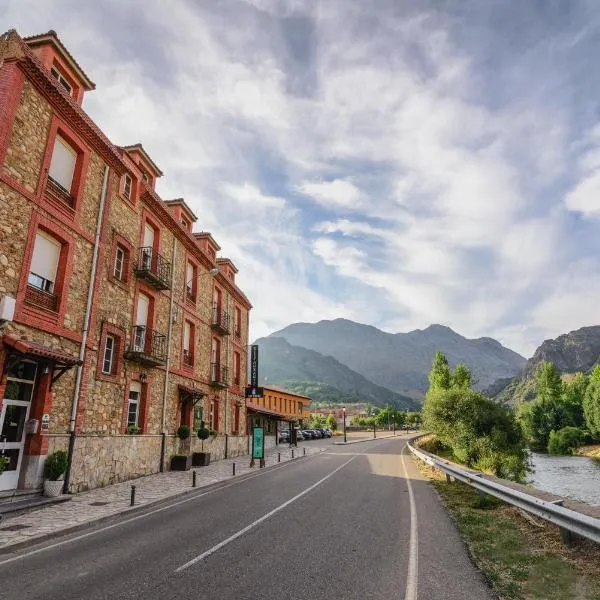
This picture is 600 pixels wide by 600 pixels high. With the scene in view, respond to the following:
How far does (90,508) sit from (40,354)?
4.18m

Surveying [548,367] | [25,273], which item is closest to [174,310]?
[25,273]

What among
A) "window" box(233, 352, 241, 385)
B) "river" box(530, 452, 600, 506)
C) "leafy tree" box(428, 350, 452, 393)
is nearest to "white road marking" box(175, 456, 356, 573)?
"river" box(530, 452, 600, 506)

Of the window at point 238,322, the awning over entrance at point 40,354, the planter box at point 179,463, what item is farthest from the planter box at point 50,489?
the window at point 238,322

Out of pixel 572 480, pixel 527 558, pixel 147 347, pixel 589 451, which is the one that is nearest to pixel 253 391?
pixel 147 347

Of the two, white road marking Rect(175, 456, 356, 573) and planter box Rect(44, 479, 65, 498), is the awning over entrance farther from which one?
white road marking Rect(175, 456, 356, 573)

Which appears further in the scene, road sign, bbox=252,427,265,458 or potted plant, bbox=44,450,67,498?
road sign, bbox=252,427,265,458

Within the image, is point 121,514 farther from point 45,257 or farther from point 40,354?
point 45,257

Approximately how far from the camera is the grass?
4934 mm

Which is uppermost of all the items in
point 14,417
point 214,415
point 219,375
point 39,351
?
point 219,375

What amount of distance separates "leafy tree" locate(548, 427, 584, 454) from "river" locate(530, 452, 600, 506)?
11.9 metres

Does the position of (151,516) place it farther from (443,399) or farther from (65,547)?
(443,399)

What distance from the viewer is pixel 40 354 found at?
11.1m

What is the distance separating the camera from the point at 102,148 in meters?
15.5

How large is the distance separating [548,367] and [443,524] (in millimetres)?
80575
